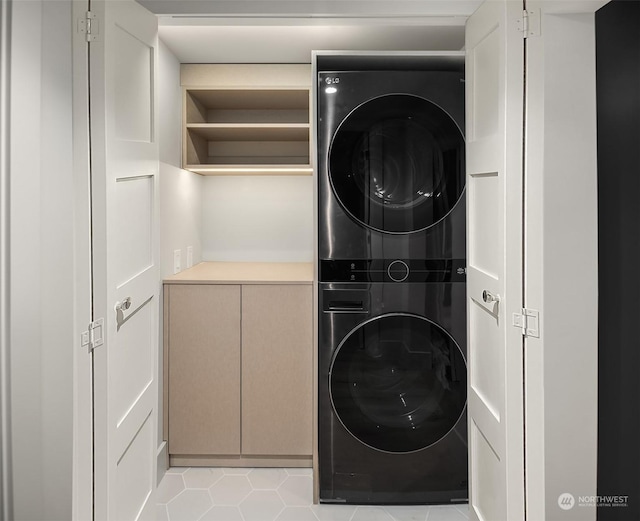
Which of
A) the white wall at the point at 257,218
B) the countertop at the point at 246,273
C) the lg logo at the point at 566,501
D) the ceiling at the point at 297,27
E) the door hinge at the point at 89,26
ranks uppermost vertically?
the ceiling at the point at 297,27

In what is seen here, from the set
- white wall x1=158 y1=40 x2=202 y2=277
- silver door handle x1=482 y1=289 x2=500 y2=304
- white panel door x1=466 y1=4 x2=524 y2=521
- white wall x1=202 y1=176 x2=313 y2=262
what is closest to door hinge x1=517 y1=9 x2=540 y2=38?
white panel door x1=466 y1=4 x2=524 y2=521

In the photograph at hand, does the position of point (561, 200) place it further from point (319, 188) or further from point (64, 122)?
point (64, 122)

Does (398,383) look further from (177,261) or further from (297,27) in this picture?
(297,27)

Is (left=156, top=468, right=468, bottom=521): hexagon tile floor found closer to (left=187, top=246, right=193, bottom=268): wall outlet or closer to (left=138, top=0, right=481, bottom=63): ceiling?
(left=187, top=246, right=193, bottom=268): wall outlet

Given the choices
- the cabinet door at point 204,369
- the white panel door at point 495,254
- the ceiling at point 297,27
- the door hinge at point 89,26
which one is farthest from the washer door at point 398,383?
the door hinge at point 89,26

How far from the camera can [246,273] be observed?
2.78 meters

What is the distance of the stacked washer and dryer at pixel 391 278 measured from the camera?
2275 millimetres

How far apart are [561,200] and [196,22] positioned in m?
1.47

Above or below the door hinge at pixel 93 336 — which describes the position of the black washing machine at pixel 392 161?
above

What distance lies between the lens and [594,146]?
56.5 inches

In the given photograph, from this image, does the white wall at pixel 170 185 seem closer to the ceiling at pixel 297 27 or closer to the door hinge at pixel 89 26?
the ceiling at pixel 297 27

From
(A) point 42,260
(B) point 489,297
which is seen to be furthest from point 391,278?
(A) point 42,260

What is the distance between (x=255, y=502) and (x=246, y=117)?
2.14m

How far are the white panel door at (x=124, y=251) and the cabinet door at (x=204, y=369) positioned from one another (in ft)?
1.92
